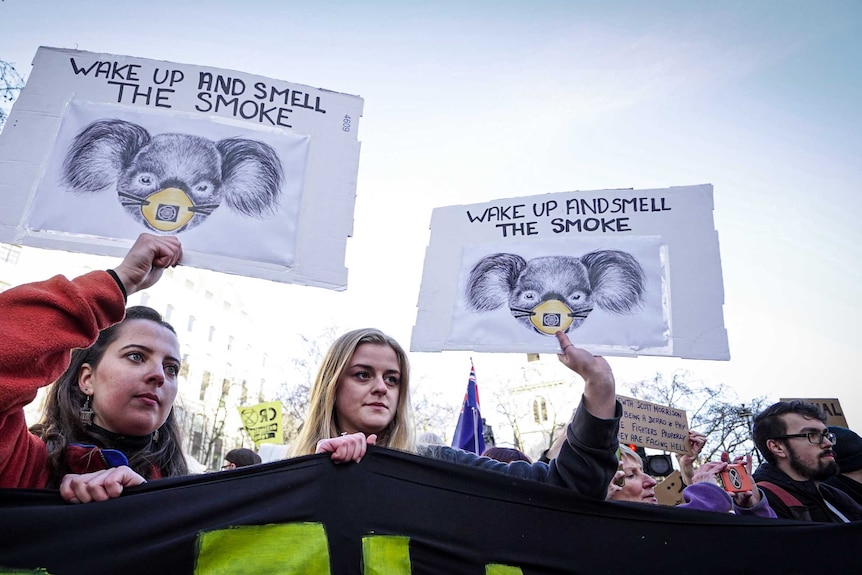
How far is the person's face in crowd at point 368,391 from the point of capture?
235cm

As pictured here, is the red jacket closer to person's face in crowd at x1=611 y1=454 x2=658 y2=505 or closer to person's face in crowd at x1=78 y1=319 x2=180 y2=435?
person's face in crowd at x1=78 y1=319 x2=180 y2=435

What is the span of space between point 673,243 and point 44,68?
3.27 meters

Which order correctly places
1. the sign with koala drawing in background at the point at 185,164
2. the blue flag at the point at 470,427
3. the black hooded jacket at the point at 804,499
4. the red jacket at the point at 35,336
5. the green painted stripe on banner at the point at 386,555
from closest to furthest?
the red jacket at the point at 35,336
the green painted stripe on banner at the point at 386,555
the sign with koala drawing in background at the point at 185,164
the black hooded jacket at the point at 804,499
the blue flag at the point at 470,427

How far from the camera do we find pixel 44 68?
9.07ft

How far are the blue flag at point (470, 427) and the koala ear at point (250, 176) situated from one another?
4148 millimetres

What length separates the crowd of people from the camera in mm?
1638

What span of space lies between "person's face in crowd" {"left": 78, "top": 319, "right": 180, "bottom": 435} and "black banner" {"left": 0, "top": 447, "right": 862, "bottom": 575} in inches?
15.2

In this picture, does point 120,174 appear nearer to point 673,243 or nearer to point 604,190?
point 604,190

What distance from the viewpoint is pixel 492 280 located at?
352 cm

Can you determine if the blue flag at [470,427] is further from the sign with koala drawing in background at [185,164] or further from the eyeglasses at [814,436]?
the sign with koala drawing in background at [185,164]

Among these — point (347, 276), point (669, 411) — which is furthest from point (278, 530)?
point (669, 411)

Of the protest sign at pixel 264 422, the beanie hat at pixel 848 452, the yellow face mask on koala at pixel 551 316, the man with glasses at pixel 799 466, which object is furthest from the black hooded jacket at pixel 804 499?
the protest sign at pixel 264 422

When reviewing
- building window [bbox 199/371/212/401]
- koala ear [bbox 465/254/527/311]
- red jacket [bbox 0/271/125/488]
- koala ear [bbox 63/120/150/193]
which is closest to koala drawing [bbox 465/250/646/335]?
koala ear [bbox 465/254/527/311]

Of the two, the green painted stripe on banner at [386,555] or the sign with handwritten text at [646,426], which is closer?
the green painted stripe on banner at [386,555]
